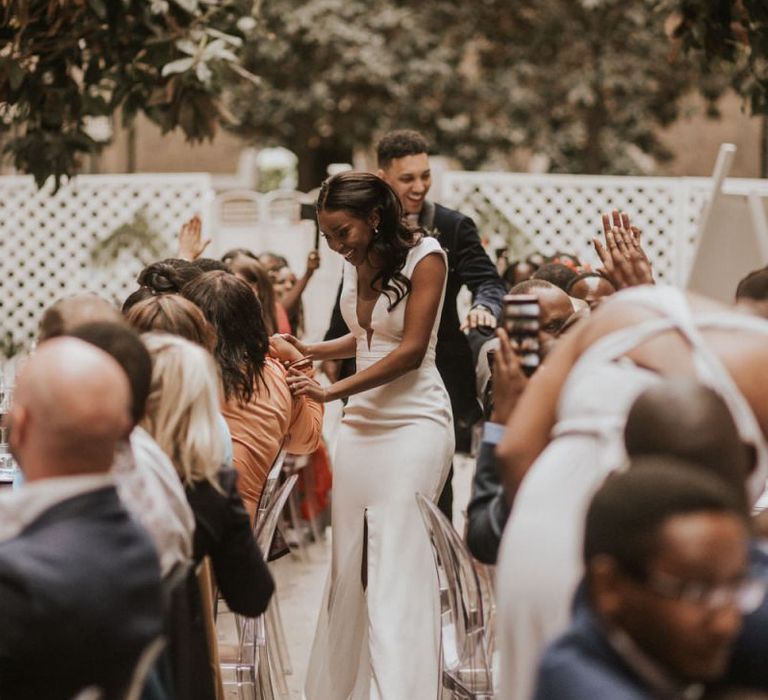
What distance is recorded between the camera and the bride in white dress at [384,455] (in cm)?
476

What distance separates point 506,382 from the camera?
312cm

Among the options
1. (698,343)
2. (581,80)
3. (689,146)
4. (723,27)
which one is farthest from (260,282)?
(689,146)

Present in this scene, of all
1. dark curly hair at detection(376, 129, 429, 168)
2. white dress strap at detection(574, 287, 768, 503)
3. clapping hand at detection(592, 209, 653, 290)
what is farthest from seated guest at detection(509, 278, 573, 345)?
dark curly hair at detection(376, 129, 429, 168)

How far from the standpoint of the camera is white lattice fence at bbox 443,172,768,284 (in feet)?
37.6

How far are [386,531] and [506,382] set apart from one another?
1819 millimetres

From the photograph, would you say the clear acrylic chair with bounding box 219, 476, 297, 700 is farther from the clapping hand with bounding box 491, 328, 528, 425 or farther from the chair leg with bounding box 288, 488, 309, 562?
the chair leg with bounding box 288, 488, 309, 562

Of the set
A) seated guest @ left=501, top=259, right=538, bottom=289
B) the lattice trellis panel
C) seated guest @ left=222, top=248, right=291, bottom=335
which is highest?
seated guest @ left=222, top=248, right=291, bottom=335

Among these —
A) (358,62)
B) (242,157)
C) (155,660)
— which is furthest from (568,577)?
(242,157)

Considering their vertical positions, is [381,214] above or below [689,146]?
above

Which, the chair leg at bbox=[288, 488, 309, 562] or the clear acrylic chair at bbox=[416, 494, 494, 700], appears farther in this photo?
the chair leg at bbox=[288, 488, 309, 562]

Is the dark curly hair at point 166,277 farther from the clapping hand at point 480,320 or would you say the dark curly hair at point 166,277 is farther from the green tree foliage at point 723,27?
the green tree foliage at point 723,27

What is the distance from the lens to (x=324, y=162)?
24.0 metres

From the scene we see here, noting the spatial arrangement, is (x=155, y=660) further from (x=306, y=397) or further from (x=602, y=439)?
(x=306, y=397)

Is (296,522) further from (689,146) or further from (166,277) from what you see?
(689,146)
